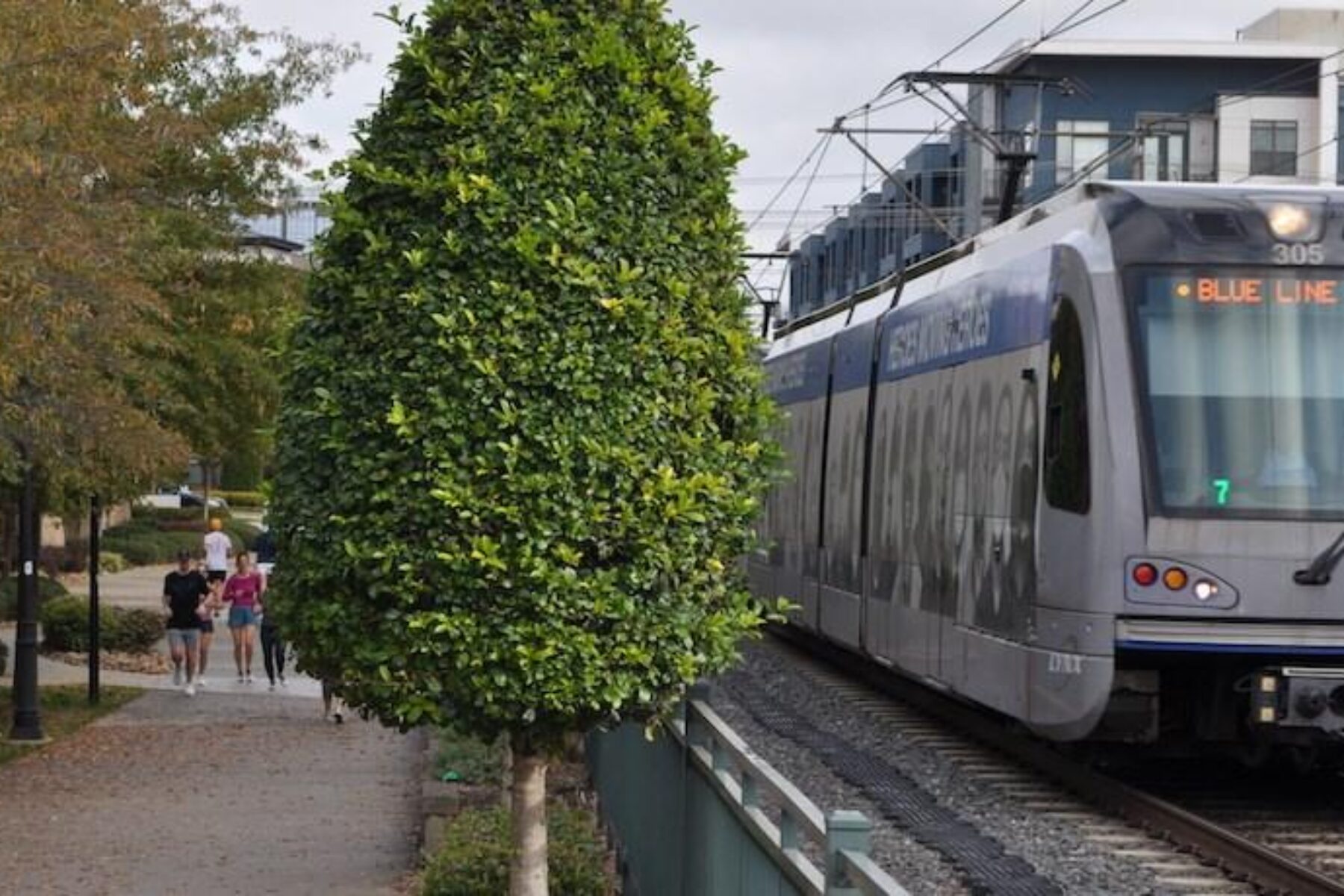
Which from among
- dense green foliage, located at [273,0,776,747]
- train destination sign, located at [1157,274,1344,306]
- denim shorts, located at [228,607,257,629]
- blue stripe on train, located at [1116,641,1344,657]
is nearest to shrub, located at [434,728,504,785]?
blue stripe on train, located at [1116,641,1344,657]

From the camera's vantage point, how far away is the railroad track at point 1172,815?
1155cm

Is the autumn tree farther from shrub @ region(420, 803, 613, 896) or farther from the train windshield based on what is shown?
the train windshield

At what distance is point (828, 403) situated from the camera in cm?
2275

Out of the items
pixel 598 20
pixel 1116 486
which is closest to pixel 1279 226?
pixel 1116 486

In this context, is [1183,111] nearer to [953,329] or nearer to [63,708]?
[63,708]

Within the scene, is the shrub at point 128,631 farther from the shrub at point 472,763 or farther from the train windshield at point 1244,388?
the train windshield at point 1244,388

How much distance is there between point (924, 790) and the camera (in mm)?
15047

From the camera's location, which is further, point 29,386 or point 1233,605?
point 29,386

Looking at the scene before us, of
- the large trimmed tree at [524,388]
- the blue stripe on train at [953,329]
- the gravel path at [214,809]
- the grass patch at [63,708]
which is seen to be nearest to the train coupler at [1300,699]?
the blue stripe on train at [953,329]

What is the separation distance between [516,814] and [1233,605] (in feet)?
15.4

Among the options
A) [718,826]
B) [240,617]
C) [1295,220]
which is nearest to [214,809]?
[1295,220]

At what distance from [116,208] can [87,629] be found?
14.4 meters

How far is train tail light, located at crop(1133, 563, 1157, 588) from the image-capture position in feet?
41.5

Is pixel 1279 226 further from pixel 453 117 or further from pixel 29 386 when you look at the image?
pixel 29 386
